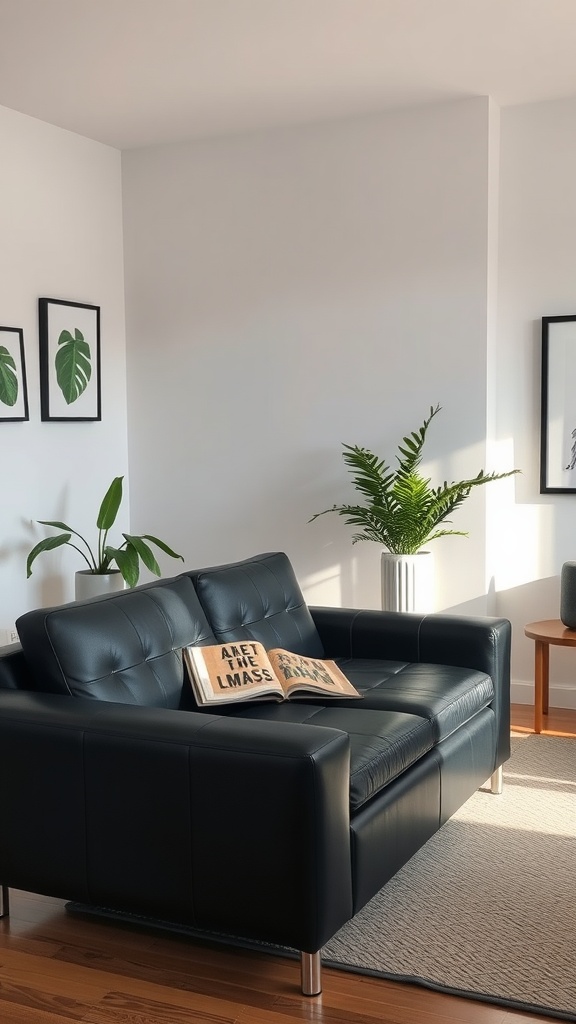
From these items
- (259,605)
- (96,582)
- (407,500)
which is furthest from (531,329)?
(96,582)

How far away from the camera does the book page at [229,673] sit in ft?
10.6

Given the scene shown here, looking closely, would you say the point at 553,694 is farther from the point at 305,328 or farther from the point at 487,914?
the point at 487,914

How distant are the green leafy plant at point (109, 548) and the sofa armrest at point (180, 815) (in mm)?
2116

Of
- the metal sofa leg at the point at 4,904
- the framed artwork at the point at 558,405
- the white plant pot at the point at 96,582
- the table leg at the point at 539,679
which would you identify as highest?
the framed artwork at the point at 558,405

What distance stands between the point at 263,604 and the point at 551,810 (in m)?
1.26

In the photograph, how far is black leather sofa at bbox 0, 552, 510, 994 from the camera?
8.09 feet

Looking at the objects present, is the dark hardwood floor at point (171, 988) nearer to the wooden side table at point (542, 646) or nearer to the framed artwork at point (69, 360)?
the wooden side table at point (542, 646)

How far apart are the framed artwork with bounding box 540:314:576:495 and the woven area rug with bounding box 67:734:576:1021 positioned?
1.78 m

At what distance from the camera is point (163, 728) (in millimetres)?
2602

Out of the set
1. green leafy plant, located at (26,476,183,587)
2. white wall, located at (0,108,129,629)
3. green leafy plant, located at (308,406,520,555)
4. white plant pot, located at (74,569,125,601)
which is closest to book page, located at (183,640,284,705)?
green leafy plant, located at (26,476,183,587)

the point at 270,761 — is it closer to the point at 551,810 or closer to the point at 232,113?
the point at 551,810

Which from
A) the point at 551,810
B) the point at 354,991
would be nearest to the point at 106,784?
the point at 354,991

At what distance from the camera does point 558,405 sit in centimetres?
507

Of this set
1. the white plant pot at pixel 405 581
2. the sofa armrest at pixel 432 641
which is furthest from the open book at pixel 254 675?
the white plant pot at pixel 405 581
